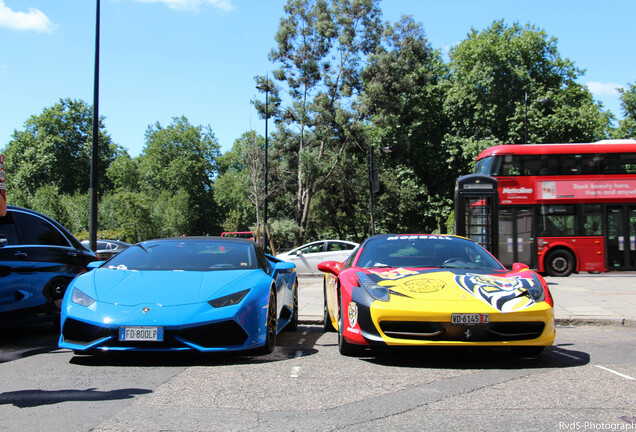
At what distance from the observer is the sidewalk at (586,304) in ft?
28.6

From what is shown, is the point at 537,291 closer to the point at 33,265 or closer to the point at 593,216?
the point at 33,265

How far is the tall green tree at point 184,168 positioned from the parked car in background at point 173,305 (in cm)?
6292

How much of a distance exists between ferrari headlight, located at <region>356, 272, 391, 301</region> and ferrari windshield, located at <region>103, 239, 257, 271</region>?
1334 mm

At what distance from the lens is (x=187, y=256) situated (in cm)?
661

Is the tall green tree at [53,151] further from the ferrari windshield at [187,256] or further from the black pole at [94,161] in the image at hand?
the ferrari windshield at [187,256]

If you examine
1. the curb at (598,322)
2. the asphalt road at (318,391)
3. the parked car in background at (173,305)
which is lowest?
the curb at (598,322)

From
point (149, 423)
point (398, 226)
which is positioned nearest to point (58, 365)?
point (149, 423)

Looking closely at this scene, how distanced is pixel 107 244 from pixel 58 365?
20819mm

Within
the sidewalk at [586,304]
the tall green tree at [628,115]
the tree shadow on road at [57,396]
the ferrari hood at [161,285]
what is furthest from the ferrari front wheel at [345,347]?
the tall green tree at [628,115]

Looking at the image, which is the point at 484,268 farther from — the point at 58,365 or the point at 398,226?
the point at 398,226

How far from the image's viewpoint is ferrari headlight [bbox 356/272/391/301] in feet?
18.0

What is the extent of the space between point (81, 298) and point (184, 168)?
2628 inches

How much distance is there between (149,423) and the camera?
353 centimetres

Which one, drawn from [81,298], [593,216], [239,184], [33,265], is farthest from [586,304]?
[239,184]
